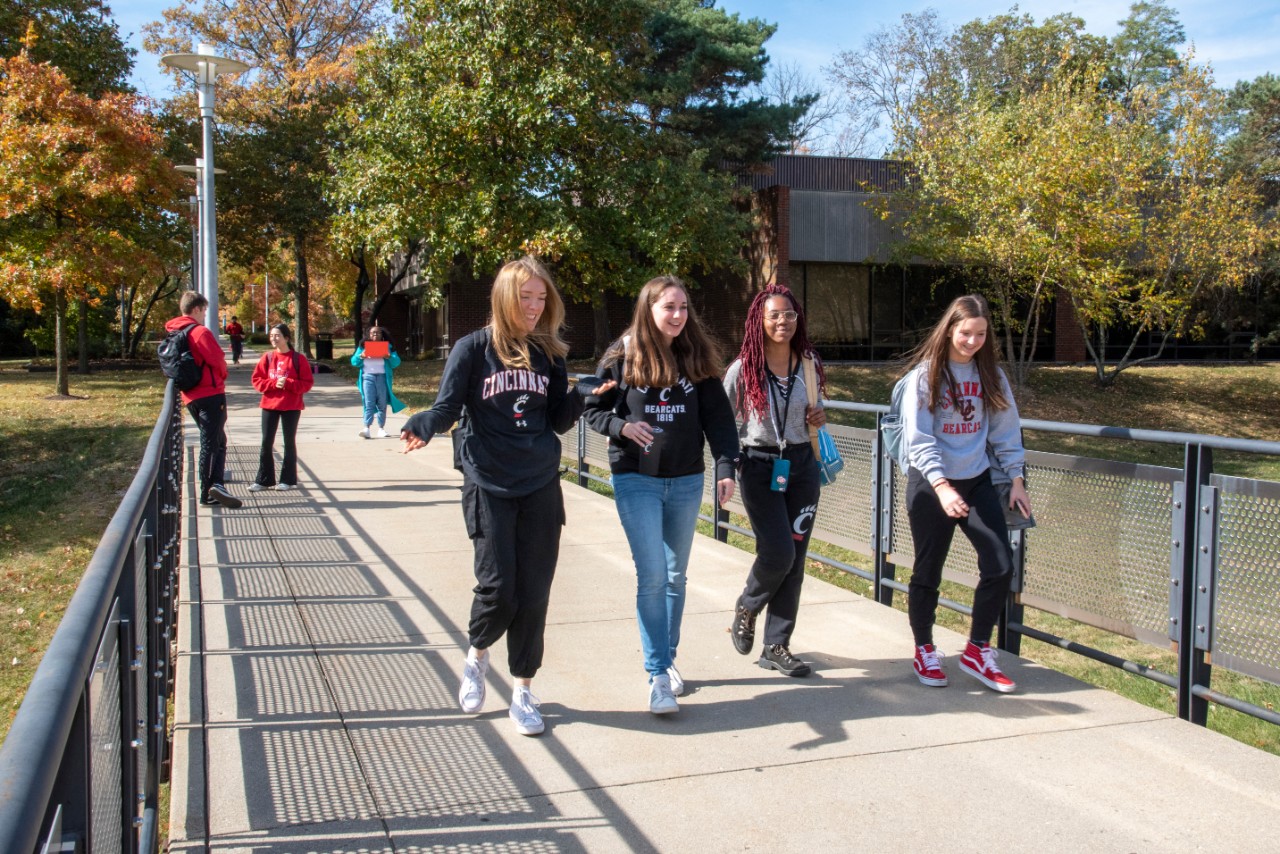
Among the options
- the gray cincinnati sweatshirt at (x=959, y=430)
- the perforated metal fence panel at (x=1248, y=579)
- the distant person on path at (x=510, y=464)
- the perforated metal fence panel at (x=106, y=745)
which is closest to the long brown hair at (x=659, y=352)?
the distant person on path at (x=510, y=464)

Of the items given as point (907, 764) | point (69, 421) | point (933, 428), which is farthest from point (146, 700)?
point (69, 421)

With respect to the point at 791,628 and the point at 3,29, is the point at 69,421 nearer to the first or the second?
the point at 3,29

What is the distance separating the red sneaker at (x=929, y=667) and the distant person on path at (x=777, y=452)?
51 centimetres

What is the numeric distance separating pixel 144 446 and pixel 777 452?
12.6m

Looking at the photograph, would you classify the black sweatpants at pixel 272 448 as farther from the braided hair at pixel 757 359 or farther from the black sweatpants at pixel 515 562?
the black sweatpants at pixel 515 562

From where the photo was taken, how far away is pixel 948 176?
80.5ft

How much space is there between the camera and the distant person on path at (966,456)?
4609mm

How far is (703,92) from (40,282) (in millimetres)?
15352

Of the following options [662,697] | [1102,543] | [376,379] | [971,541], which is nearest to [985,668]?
[971,541]

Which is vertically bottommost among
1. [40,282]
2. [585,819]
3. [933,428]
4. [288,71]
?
[585,819]

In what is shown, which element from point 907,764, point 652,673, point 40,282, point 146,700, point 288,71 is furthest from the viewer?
point 288,71

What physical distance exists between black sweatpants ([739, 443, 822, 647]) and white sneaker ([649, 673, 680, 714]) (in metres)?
0.68

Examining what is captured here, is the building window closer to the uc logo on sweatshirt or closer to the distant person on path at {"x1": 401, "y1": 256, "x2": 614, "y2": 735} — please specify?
the uc logo on sweatshirt

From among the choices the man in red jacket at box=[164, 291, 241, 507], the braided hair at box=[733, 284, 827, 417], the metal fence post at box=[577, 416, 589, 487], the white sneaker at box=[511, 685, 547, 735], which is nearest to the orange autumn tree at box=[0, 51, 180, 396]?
the man in red jacket at box=[164, 291, 241, 507]
